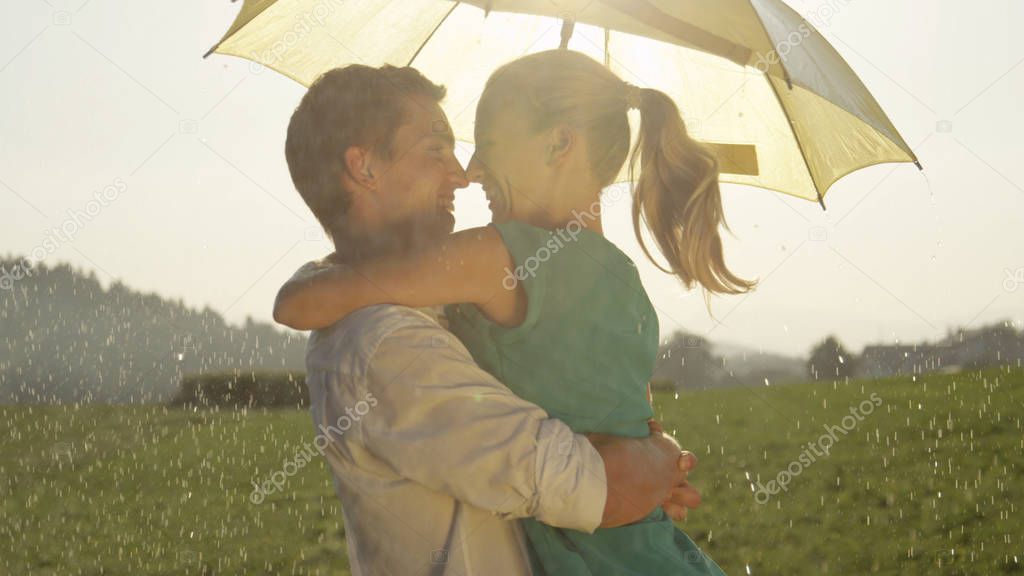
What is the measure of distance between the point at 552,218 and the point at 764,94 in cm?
145

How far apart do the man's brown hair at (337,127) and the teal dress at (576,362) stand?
428 mm

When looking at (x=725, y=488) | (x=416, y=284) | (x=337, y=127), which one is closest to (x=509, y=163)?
(x=337, y=127)

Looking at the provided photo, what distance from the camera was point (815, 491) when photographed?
10.7m

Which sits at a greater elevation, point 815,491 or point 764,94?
point 764,94

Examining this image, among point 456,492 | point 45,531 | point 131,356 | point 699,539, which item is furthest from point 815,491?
point 131,356

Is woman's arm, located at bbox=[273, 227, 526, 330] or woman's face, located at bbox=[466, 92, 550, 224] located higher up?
woman's face, located at bbox=[466, 92, 550, 224]

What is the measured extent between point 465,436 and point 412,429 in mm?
126

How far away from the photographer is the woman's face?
3.05 meters

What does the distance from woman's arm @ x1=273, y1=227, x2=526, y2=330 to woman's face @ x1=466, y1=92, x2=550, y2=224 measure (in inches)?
11.0

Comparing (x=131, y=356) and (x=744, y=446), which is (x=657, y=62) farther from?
(x=131, y=356)

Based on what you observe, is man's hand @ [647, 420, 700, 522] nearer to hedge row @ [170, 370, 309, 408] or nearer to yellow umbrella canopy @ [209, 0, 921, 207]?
yellow umbrella canopy @ [209, 0, 921, 207]

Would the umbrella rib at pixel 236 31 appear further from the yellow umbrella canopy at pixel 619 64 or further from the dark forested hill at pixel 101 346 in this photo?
Answer: the dark forested hill at pixel 101 346

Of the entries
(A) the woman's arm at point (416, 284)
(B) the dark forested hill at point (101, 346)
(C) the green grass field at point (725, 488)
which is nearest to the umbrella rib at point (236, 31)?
(A) the woman's arm at point (416, 284)

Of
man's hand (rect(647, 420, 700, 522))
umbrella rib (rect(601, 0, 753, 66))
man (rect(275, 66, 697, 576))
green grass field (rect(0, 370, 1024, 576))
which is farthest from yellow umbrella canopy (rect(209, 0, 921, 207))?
green grass field (rect(0, 370, 1024, 576))
